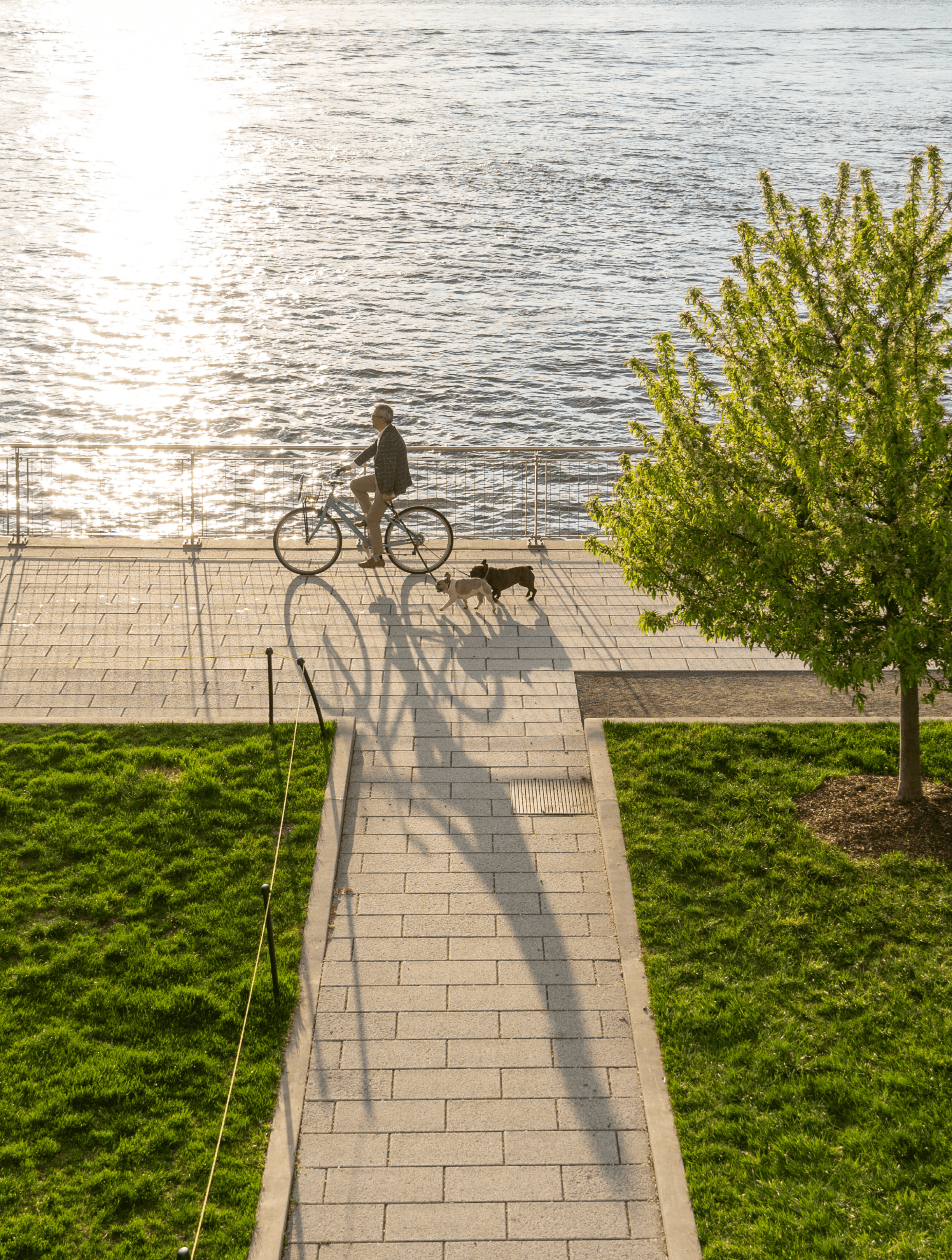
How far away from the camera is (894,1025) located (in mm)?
7680

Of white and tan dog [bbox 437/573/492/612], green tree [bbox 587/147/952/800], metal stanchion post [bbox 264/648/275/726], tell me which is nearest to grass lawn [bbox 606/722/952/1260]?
green tree [bbox 587/147/952/800]

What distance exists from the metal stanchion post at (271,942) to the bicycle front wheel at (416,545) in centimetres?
706

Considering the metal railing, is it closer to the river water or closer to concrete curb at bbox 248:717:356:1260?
the river water

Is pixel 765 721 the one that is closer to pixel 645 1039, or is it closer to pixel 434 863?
pixel 434 863

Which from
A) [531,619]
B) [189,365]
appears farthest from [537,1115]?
[189,365]

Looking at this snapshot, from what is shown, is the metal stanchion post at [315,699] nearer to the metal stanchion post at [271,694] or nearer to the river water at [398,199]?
the metal stanchion post at [271,694]

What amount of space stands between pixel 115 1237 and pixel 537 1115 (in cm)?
242

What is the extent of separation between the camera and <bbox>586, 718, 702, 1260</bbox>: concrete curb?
6.40 meters

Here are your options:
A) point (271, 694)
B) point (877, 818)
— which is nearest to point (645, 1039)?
point (877, 818)

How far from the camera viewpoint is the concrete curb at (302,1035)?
6.43 meters

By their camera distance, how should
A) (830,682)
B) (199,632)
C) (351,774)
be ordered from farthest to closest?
(199,632)
(351,774)
(830,682)

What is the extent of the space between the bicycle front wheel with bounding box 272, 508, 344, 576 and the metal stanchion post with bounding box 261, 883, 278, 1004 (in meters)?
6.99

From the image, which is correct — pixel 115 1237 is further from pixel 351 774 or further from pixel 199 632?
pixel 199 632

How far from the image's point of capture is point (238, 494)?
2838cm
